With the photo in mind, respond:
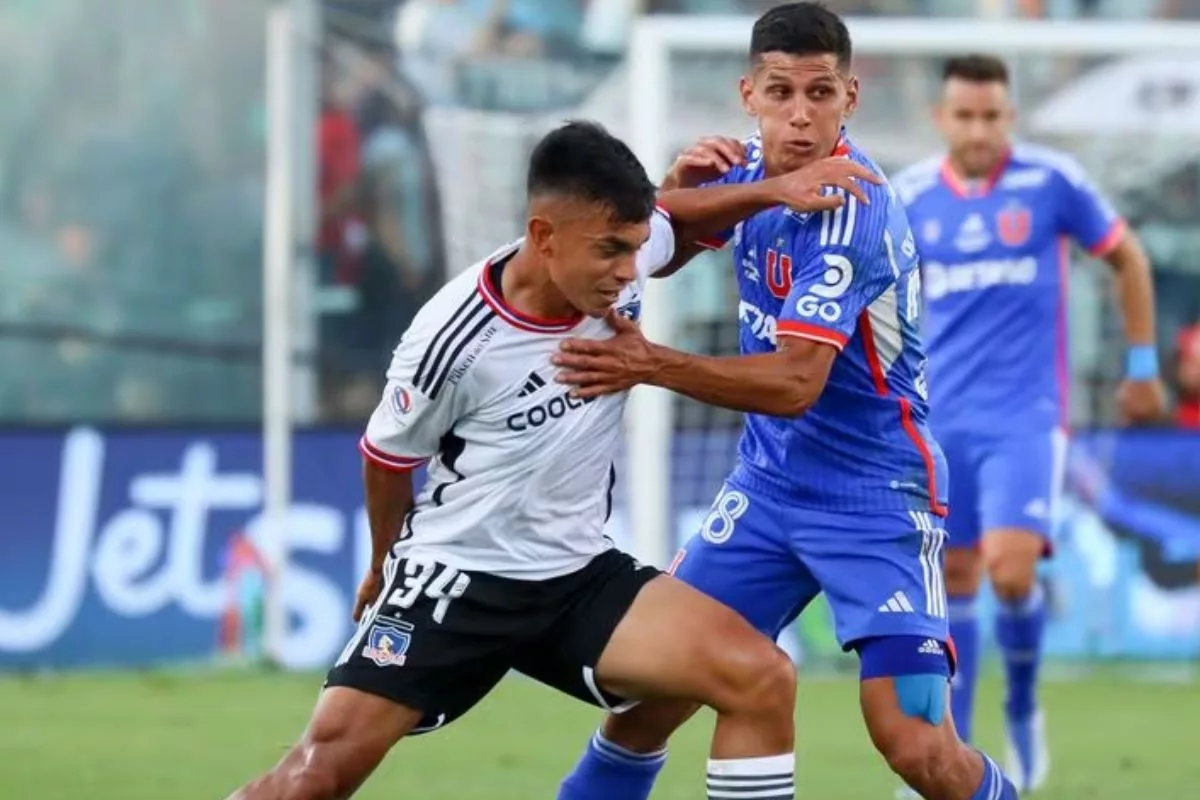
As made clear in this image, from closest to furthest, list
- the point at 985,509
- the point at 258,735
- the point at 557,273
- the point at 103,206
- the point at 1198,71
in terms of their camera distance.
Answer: the point at 557,273, the point at 985,509, the point at 258,735, the point at 1198,71, the point at 103,206

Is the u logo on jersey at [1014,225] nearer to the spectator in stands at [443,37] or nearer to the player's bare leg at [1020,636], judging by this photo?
the player's bare leg at [1020,636]

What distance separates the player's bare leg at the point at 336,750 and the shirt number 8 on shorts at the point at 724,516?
1112 millimetres

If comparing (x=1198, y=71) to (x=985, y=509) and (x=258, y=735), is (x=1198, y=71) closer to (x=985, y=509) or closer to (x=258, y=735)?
(x=985, y=509)

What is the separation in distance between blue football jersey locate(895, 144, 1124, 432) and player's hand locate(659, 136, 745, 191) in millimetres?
2861

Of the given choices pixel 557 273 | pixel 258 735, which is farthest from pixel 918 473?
pixel 258 735

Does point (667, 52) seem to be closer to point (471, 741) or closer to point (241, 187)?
point (471, 741)

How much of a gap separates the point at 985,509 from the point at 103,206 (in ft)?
26.3

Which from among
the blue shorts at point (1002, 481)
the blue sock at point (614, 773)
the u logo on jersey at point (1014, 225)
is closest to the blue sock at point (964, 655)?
the blue shorts at point (1002, 481)

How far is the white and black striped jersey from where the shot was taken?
5.99 meters

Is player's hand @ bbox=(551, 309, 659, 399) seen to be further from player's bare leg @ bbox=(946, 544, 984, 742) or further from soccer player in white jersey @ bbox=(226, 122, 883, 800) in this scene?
player's bare leg @ bbox=(946, 544, 984, 742)

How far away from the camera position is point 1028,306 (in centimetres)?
951

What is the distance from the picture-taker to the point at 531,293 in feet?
19.8

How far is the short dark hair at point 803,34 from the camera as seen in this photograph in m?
6.40

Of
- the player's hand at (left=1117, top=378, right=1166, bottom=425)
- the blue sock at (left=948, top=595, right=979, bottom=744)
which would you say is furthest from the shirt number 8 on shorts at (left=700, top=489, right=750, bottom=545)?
the player's hand at (left=1117, top=378, right=1166, bottom=425)
